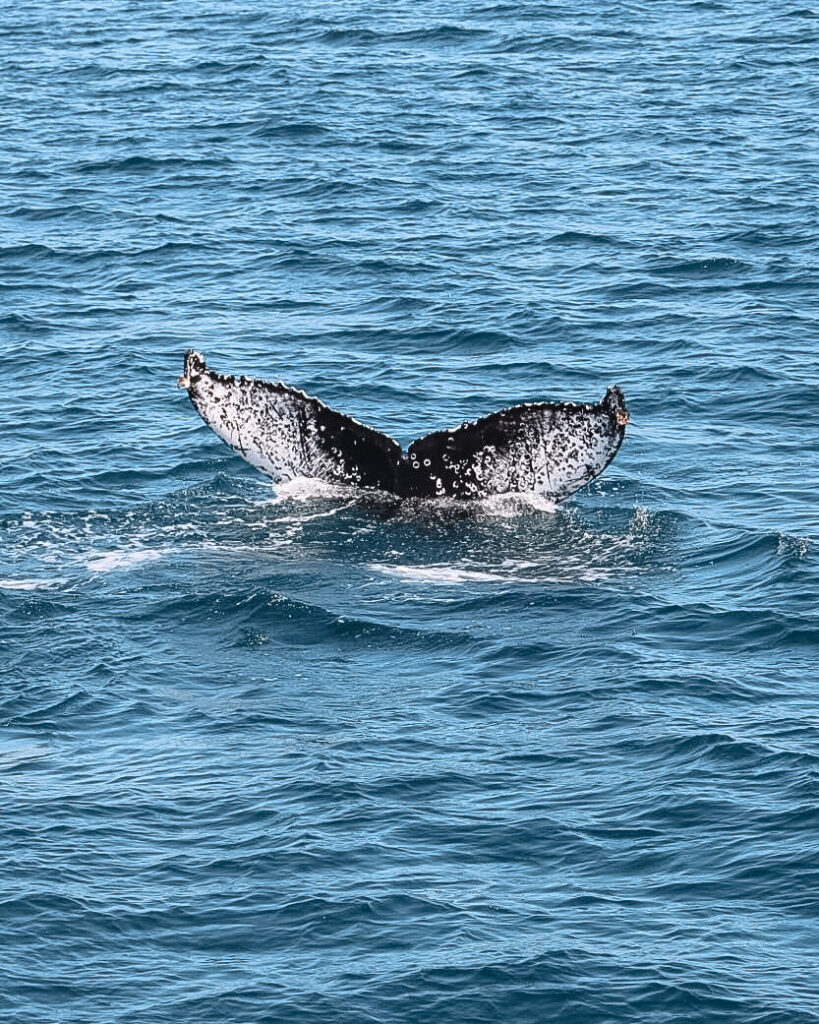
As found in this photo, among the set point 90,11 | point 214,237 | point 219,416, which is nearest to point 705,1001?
point 219,416

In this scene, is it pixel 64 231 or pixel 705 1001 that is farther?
pixel 64 231

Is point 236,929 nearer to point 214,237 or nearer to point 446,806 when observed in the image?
point 446,806

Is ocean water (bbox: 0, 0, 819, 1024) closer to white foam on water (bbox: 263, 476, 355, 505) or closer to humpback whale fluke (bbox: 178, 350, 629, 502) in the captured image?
white foam on water (bbox: 263, 476, 355, 505)

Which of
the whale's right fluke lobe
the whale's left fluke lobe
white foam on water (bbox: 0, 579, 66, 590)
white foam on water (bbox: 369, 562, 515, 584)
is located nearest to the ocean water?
white foam on water (bbox: 369, 562, 515, 584)

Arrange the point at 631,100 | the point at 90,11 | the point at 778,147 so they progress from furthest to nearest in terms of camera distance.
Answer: the point at 90,11 → the point at 631,100 → the point at 778,147

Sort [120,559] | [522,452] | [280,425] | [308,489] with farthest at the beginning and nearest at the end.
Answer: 1. [308,489]
2. [280,425]
3. [120,559]
4. [522,452]

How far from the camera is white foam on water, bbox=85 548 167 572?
24.3m

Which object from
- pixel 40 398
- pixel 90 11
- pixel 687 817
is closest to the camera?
pixel 687 817

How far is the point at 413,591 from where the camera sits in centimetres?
2333

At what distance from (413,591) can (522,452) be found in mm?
2405

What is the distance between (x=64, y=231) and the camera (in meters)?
40.6

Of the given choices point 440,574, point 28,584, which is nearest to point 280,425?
point 440,574

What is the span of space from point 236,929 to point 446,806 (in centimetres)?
266

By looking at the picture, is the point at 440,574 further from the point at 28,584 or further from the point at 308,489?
the point at 28,584
